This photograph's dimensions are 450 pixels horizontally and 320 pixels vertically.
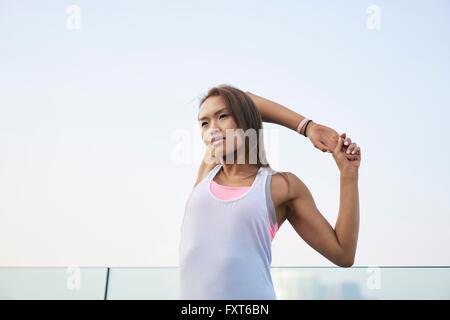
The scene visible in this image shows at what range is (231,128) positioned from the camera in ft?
3.28

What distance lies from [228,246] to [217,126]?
0.29m

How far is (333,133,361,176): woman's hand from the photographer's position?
91 cm

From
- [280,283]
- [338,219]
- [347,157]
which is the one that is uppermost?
[347,157]

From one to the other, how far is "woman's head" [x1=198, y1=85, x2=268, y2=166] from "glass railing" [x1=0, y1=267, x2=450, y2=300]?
16.2 inches

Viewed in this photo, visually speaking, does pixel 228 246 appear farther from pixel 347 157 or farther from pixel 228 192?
pixel 347 157

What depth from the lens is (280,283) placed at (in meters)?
1.25

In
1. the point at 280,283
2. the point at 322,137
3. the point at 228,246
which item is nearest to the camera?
the point at 228,246

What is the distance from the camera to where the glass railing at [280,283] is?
1.23 m

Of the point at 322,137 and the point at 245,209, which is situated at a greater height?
the point at 322,137

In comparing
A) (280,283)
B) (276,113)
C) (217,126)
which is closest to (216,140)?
(217,126)
